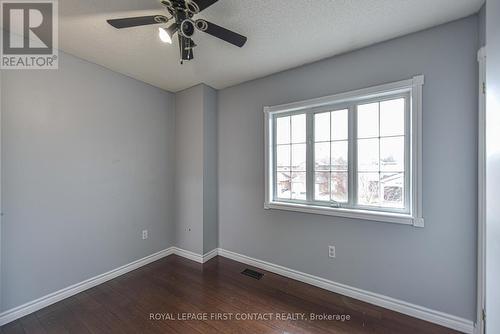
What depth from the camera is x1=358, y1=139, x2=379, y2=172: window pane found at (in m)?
2.05

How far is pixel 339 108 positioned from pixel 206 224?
224cm

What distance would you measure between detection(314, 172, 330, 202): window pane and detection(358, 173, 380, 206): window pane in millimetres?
319

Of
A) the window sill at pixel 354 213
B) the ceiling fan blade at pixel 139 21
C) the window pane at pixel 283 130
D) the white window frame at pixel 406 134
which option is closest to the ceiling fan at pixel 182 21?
the ceiling fan blade at pixel 139 21

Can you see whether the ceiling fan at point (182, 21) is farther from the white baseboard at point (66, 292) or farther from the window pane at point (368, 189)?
the white baseboard at point (66, 292)

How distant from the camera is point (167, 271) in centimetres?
265

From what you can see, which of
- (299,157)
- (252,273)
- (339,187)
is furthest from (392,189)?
(252,273)

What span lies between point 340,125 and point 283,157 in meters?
0.75

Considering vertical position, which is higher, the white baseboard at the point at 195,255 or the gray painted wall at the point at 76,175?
the gray painted wall at the point at 76,175

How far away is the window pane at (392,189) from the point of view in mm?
1937

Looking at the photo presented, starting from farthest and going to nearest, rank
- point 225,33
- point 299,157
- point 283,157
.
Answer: point 283,157
point 299,157
point 225,33

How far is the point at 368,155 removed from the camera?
209 centimetres

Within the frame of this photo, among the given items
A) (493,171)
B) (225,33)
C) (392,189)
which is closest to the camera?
(493,171)

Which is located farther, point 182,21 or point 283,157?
point 283,157

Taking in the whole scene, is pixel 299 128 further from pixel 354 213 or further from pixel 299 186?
pixel 354 213
